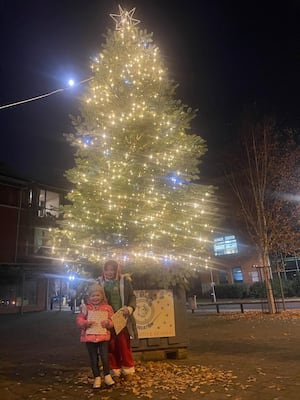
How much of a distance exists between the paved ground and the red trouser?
0.31 m

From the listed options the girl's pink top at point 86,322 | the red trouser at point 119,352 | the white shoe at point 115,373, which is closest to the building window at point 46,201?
the red trouser at point 119,352

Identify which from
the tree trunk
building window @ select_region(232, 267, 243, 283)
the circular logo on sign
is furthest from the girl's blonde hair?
building window @ select_region(232, 267, 243, 283)

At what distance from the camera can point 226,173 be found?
699 inches

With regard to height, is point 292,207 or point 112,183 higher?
point 292,207

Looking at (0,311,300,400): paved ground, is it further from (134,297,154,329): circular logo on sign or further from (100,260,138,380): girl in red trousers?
(134,297,154,329): circular logo on sign

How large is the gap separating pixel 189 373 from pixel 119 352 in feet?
3.72

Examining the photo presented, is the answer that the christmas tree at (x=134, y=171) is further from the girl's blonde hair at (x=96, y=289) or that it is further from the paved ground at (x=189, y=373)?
the paved ground at (x=189, y=373)

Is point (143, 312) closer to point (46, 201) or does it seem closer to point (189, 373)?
point (189, 373)

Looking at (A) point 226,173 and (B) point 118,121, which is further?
(A) point 226,173

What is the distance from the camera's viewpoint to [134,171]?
7.47 metres

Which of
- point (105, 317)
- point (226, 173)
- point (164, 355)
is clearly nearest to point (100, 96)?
point (105, 317)

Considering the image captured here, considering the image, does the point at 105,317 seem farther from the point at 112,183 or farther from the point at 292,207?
the point at 292,207

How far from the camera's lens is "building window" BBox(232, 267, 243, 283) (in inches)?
1380

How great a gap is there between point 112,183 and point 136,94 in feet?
7.34
